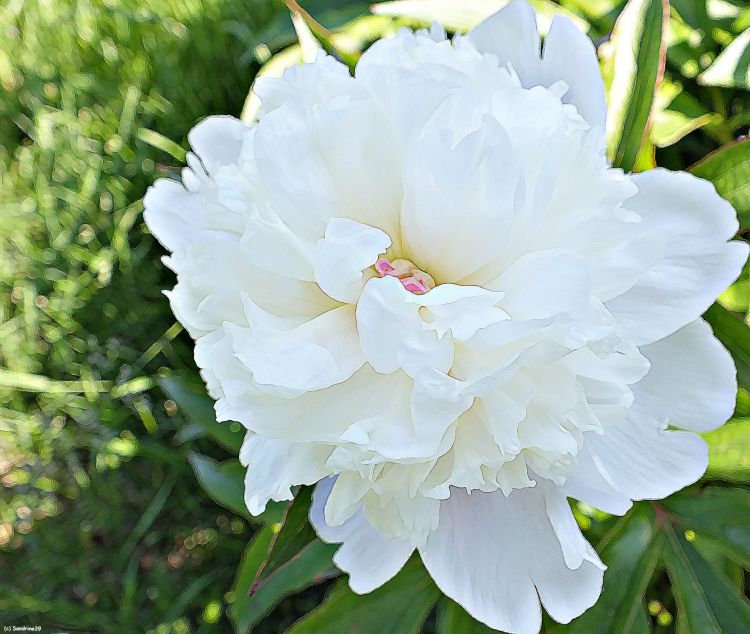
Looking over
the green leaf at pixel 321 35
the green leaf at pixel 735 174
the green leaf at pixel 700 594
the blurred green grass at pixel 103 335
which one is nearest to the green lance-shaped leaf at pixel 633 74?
the green leaf at pixel 735 174

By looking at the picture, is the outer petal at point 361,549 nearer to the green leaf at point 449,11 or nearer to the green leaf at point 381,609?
the green leaf at point 381,609

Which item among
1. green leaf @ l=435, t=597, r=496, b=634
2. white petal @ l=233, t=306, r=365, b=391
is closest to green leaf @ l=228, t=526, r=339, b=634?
green leaf @ l=435, t=597, r=496, b=634

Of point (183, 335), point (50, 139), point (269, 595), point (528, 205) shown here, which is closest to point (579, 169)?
point (528, 205)

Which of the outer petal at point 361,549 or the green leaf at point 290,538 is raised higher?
the outer petal at point 361,549

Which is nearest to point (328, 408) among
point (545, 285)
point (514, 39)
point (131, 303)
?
point (545, 285)

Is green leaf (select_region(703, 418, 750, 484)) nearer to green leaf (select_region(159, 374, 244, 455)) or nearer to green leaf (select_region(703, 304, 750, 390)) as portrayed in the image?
green leaf (select_region(703, 304, 750, 390))

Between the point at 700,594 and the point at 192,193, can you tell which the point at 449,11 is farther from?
the point at 700,594
